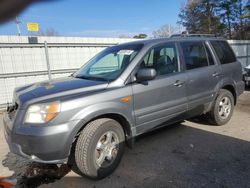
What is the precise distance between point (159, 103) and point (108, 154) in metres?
1.15

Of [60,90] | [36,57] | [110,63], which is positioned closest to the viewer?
[60,90]

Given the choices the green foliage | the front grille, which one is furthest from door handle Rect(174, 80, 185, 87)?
the green foliage

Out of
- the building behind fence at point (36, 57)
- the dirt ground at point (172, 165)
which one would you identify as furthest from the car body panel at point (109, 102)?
the building behind fence at point (36, 57)

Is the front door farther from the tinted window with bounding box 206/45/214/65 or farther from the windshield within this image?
the tinted window with bounding box 206/45/214/65

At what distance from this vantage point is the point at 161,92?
383 centimetres

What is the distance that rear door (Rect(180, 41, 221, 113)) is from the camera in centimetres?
431

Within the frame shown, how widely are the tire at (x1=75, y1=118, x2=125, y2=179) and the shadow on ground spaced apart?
0.17 m

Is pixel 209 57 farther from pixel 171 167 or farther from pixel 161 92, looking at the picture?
pixel 171 167

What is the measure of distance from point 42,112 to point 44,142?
35 cm

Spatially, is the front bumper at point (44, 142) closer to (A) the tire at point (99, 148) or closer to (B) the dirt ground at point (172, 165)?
(A) the tire at point (99, 148)

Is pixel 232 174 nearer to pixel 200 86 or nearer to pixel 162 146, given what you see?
pixel 162 146

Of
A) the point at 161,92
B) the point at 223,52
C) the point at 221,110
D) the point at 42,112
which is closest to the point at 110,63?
the point at 161,92

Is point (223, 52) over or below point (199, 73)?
over

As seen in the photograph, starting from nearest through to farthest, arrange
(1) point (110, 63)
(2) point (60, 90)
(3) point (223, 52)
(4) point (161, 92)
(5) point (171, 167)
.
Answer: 1. (2) point (60, 90)
2. (5) point (171, 167)
3. (4) point (161, 92)
4. (1) point (110, 63)
5. (3) point (223, 52)
